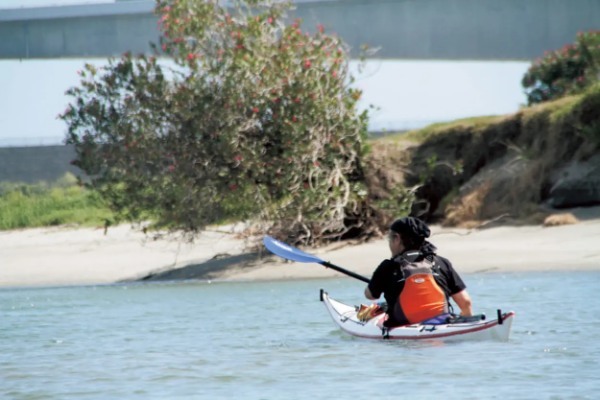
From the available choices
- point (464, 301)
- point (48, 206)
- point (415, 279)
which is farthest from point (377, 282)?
point (48, 206)

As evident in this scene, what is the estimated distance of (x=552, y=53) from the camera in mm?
30984

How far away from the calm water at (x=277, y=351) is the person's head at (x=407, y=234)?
94 cm

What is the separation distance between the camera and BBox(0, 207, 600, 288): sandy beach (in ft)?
62.1

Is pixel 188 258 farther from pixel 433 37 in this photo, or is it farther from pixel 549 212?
pixel 433 37

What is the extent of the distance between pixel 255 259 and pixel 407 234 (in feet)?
35.2

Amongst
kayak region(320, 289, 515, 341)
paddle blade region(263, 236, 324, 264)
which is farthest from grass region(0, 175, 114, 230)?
kayak region(320, 289, 515, 341)

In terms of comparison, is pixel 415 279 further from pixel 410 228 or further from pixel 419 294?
pixel 410 228

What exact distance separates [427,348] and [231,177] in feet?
32.5

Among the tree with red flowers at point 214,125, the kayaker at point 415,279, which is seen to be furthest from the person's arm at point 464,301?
the tree with red flowers at point 214,125

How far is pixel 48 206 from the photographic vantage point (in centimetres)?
3288

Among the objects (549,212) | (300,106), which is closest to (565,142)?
(549,212)

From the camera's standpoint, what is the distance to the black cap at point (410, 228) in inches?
422

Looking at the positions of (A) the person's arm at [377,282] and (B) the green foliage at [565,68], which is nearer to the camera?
(A) the person's arm at [377,282]

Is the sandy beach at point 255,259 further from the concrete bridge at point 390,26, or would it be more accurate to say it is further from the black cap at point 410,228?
the concrete bridge at point 390,26
